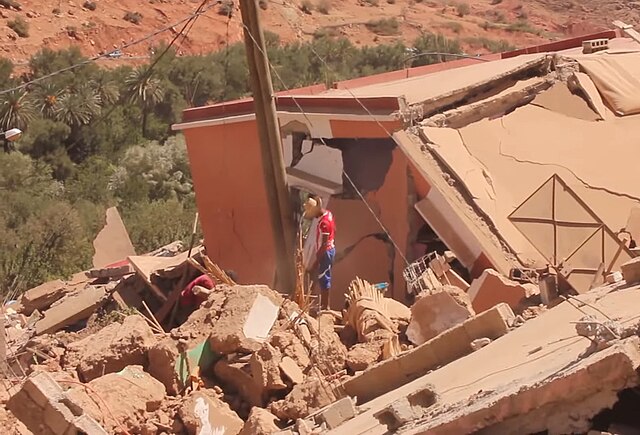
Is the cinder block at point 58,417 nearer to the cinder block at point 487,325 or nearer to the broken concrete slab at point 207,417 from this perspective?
the broken concrete slab at point 207,417

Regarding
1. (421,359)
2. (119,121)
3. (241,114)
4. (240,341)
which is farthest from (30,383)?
(119,121)

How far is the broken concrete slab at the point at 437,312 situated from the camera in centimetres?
705

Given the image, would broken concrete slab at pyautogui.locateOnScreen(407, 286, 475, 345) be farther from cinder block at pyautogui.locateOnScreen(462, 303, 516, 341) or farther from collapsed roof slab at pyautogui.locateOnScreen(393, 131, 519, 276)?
collapsed roof slab at pyautogui.locateOnScreen(393, 131, 519, 276)

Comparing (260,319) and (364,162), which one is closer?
(260,319)

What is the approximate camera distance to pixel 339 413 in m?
5.26

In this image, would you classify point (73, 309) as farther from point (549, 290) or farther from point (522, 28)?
point (522, 28)

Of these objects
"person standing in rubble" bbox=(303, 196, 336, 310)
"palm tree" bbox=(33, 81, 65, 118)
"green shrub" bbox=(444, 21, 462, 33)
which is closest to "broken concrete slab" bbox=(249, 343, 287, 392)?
"person standing in rubble" bbox=(303, 196, 336, 310)

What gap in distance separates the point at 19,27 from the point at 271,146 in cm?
3984

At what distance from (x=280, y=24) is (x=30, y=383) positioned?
48973mm

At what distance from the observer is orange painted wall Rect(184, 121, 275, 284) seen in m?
13.3

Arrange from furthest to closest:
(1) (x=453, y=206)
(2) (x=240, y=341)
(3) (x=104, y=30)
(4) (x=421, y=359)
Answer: (3) (x=104, y=30)
(1) (x=453, y=206)
(2) (x=240, y=341)
(4) (x=421, y=359)

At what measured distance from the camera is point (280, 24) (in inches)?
2111

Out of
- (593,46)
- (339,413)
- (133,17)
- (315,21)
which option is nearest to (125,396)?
(339,413)

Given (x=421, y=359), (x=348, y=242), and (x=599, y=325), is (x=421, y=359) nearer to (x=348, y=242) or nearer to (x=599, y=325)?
(x=599, y=325)
